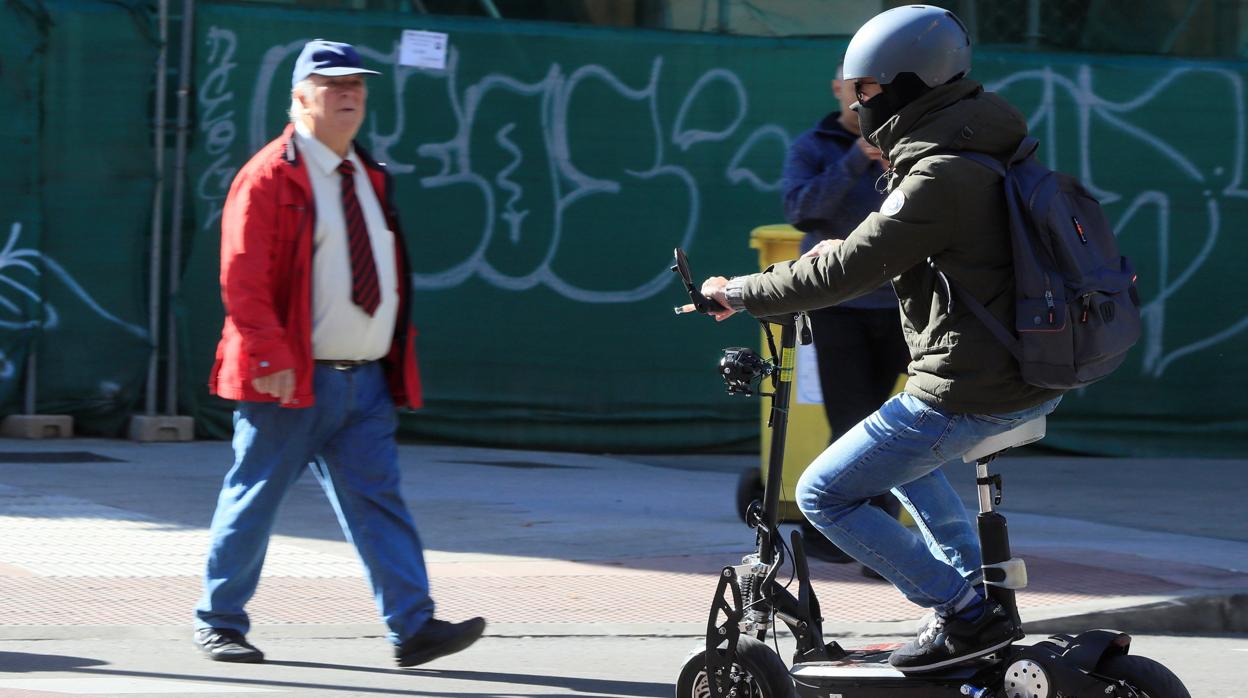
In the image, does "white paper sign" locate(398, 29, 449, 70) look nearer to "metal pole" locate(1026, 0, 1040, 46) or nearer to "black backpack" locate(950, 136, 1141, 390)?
"metal pole" locate(1026, 0, 1040, 46)

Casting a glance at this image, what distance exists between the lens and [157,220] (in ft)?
34.2

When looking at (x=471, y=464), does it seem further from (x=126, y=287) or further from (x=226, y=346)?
(x=226, y=346)

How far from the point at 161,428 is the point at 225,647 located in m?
5.17

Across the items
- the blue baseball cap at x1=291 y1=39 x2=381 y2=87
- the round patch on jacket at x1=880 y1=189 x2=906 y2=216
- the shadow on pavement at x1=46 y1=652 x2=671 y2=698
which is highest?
the blue baseball cap at x1=291 y1=39 x2=381 y2=87

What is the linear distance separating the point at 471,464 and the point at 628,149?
206 cm

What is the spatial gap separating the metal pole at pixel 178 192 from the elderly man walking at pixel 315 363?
197 inches

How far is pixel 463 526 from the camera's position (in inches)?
322

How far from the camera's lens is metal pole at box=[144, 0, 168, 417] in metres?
10.4

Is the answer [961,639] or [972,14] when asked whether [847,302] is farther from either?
[972,14]

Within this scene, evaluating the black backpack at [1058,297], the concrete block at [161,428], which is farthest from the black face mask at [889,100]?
the concrete block at [161,428]

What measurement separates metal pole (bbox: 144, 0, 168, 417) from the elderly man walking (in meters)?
5.05

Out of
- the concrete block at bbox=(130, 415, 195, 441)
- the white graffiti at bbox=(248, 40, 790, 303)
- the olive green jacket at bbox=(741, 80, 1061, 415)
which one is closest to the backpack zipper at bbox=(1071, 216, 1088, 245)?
the olive green jacket at bbox=(741, 80, 1061, 415)

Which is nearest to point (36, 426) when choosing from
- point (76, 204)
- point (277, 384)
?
point (76, 204)

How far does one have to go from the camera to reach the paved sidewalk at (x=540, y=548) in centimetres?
631
